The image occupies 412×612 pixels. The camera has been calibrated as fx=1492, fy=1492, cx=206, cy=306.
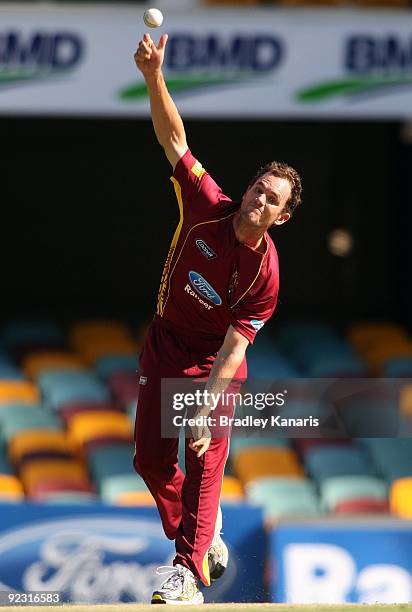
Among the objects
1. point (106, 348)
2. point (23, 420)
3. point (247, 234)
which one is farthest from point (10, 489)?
point (247, 234)

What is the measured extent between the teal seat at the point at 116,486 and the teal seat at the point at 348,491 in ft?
4.04

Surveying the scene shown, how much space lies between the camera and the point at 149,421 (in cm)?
623

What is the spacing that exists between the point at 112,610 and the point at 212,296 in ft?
4.39

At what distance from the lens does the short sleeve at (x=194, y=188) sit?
6.16 meters

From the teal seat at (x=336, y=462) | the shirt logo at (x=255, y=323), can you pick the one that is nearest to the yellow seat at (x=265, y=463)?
the teal seat at (x=336, y=462)

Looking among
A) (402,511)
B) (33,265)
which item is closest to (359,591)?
(402,511)

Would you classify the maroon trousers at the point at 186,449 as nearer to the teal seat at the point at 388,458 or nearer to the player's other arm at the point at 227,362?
the player's other arm at the point at 227,362

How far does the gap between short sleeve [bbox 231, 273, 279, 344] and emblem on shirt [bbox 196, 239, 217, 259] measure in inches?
8.7

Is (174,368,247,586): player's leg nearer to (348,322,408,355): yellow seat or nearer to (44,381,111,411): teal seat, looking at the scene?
(44,381,111,411): teal seat

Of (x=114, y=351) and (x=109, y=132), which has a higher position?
(x=109, y=132)

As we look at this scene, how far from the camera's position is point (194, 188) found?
20.2 feet

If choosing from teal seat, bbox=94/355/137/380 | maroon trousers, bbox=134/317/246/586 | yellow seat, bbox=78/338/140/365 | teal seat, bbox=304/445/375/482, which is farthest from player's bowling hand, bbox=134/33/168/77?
yellow seat, bbox=78/338/140/365

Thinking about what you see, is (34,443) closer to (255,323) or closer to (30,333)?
(30,333)

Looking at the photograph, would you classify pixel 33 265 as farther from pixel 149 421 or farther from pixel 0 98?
pixel 149 421
